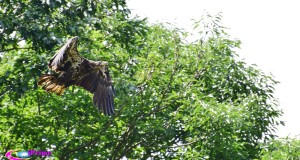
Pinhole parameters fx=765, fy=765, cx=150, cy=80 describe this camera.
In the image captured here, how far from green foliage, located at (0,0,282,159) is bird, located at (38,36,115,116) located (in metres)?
2.44

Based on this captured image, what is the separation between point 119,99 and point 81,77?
4053 millimetres

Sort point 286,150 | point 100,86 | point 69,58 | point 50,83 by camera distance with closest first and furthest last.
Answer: point 69,58
point 100,86
point 50,83
point 286,150

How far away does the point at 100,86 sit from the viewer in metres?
12.4

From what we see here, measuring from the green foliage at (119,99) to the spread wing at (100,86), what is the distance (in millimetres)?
2538

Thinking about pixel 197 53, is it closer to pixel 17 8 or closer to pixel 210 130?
pixel 210 130

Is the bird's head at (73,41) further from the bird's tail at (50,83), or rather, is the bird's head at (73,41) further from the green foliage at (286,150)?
the green foliage at (286,150)

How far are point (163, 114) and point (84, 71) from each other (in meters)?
6.84

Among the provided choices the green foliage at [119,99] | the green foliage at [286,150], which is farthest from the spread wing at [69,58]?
the green foliage at [286,150]

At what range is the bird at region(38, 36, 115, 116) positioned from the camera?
12.2 meters

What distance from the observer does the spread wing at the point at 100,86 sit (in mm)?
12023

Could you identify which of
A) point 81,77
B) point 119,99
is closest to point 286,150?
point 119,99

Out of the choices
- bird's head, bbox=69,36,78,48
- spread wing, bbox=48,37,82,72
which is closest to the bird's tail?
spread wing, bbox=48,37,82,72

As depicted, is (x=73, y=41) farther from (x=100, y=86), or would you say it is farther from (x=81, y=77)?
(x=100, y=86)

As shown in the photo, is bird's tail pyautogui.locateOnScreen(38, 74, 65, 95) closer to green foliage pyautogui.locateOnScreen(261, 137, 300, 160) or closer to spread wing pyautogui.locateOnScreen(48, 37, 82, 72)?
spread wing pyautogui.locateOnScreen(48, 37, 82, 72)
